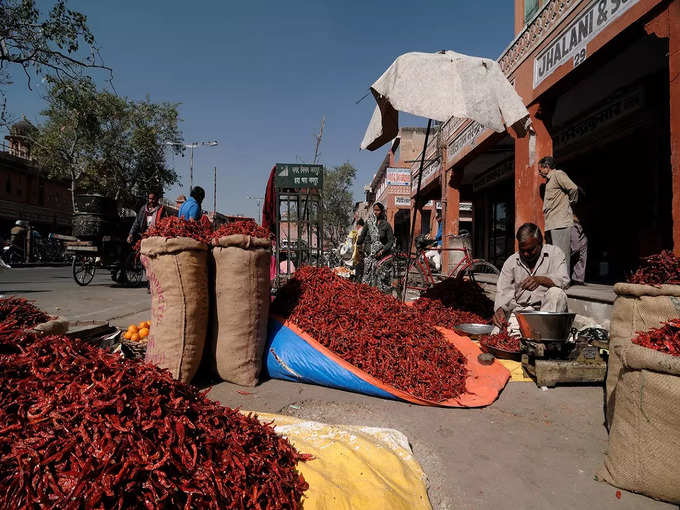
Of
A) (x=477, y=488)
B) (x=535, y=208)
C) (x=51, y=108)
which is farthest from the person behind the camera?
(x=51, y=108)

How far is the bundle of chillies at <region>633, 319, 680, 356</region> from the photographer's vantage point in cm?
183

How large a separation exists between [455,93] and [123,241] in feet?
29.3

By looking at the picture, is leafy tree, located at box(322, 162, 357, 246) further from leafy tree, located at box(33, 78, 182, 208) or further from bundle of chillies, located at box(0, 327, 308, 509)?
bundle of chillies, located at box(0, 327, 308, 509)

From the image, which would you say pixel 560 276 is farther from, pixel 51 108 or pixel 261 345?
pixel 51 108

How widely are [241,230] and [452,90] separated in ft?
8.07

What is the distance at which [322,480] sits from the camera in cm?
156

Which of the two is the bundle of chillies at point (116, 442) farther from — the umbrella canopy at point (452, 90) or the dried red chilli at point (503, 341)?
the umbrella canopy at point (452, 90)

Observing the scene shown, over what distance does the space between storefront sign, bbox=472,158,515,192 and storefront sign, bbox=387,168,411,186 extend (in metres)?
5.38

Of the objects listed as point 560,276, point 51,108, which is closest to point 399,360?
point 560,276

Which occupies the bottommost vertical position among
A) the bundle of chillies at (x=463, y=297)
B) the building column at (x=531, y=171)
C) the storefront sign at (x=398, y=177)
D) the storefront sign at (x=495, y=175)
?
the bundle of chillies at (x=463, y=297)

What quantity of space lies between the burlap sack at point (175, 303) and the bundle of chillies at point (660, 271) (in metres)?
3.16

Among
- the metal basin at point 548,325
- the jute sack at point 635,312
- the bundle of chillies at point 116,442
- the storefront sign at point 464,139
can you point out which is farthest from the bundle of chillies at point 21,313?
the storefront sign at point 464,139

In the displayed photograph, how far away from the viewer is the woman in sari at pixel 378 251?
7.72 metres

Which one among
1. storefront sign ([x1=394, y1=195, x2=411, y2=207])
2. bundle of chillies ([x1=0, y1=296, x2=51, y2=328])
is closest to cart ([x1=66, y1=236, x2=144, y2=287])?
bundle of chillies ([x1=0, y1=296, x2=51, y2=328])
